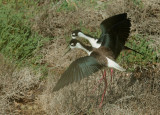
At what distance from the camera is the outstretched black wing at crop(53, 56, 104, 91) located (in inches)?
125

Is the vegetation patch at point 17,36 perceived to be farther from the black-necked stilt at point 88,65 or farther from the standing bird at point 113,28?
the standing bird at point 113,28

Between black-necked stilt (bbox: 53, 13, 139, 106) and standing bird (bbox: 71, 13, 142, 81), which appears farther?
standing bird (bbox: 71, 13, 142, 81)

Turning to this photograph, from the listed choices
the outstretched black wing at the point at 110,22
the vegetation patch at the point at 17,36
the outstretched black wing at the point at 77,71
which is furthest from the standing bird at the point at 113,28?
the vegetation patch at the point at 17,36

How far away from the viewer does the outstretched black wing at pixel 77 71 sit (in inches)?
125

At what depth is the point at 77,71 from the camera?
3.25m

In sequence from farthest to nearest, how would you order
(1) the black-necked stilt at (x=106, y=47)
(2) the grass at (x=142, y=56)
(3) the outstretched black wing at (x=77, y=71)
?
1. (2) the grass at (x=142, y=56)
2. (1) the black-necked stilt at (x=106, y=47)
3. (3) the outstretched black wing at (x=77, y=71)

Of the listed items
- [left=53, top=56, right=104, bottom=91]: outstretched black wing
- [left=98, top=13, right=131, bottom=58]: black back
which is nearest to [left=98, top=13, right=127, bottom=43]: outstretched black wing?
[left=98, top=13, right=131, bottom=58]: black back

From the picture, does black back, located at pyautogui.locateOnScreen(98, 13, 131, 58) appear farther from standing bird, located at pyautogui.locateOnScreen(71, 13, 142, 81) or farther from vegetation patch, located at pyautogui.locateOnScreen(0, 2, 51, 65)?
vegetation patch, located at pyautogui.locateOnScreen(0, 2, 51, 65)

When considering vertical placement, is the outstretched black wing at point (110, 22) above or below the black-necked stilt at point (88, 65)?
above

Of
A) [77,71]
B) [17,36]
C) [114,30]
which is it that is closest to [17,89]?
[17,36]

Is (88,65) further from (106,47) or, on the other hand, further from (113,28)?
(113,28)

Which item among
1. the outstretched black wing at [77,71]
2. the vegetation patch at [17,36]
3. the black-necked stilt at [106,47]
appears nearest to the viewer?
the outstretched black wing at [77,71]

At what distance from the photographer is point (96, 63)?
3428mm

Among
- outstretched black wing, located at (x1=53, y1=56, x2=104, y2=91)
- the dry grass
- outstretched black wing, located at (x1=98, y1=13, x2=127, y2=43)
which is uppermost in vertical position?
outstretched black wing, located at (x1=98, y1=13, x2=127, y2=43)
